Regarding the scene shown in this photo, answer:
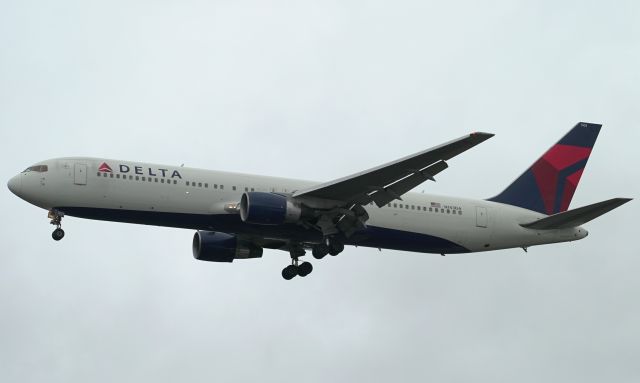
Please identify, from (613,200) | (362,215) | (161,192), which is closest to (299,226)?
(362,215)

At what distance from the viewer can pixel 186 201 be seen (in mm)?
45188

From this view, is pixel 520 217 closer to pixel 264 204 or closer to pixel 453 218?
pixel 453 218

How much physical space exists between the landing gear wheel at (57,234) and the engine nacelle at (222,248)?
7558mm

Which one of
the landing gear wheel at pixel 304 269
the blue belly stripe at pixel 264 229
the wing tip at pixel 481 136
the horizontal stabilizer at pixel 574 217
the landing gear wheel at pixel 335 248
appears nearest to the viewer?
the wing tip at pixel 481 136

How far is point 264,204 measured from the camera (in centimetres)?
4391

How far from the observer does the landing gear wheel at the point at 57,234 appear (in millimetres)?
45281

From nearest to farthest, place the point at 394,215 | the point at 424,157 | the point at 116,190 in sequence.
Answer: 1. the point at 424,157
2. the point at 116,190
3. the point at 394,215

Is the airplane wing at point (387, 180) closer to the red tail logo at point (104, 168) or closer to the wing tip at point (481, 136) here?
the wing tip at point (481, 136)

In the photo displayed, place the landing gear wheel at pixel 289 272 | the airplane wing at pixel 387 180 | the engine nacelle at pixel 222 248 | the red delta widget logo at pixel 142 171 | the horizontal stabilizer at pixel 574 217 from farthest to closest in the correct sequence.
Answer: the landing gear wheel at pixel 289 272, the engine nacelle at pixel 222 248, the horizontal stabilizer at pixel 574 217, the red delta widget logo at pixel 142 171, the airplane wing at pixel 387 180

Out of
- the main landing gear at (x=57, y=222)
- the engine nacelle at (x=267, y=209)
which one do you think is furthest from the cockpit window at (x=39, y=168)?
the engine nacelle at (x=267, y=209)

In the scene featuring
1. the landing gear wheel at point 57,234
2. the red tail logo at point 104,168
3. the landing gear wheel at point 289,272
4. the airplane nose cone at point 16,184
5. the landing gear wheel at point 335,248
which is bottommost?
the landing gear wheel at point 335,248

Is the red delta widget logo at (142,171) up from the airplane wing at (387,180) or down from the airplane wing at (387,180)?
up

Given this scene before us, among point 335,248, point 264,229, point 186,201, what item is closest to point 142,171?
point 186,201

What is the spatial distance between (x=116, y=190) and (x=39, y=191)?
3107mm
